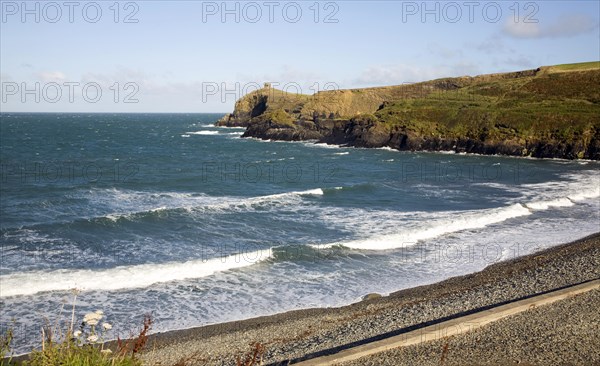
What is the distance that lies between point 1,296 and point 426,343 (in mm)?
14472

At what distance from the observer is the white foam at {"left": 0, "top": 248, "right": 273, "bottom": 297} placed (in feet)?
63.1

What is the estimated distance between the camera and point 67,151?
76.5 m

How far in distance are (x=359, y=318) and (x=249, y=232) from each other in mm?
13700

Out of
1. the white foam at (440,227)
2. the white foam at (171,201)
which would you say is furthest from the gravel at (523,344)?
the white foam at (171,201)

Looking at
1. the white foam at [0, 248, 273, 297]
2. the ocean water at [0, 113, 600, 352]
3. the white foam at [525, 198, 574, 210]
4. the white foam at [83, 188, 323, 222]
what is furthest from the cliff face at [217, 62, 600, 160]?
the white foam at [0, 248, 273, 297]

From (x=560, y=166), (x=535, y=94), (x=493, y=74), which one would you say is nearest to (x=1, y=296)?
(x=560, y=166)

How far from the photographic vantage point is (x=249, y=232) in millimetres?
27969

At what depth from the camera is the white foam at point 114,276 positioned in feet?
63.1

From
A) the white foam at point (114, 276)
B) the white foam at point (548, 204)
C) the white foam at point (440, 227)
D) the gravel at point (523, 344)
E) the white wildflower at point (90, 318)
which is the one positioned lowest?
the white foam at point (114, 276)

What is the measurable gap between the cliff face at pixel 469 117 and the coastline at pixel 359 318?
52.0m

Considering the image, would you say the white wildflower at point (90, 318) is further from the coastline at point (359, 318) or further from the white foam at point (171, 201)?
the white foam at point (171, 201)

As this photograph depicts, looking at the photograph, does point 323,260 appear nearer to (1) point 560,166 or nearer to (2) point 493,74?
(1) point 560,166

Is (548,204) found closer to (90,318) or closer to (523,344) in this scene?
(523,344)

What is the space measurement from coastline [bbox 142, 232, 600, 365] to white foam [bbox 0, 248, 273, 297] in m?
5.20
